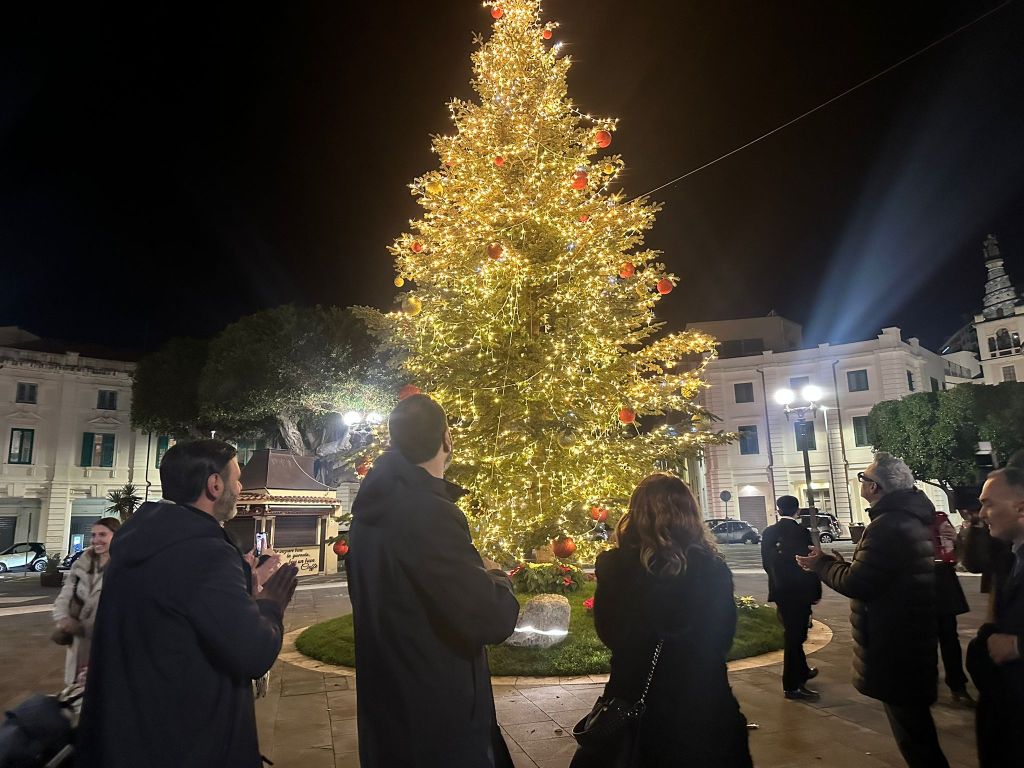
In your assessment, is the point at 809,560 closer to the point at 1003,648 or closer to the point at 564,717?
the point at 1003,648

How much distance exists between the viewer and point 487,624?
2041 mm

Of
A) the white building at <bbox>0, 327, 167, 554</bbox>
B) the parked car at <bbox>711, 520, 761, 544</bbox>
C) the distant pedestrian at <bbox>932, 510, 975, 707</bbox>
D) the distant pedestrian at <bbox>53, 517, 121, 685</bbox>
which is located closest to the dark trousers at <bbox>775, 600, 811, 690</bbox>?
the distant pedestrian at <bbox>932, 510, 975, 707</bbox>

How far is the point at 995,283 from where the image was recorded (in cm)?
5444

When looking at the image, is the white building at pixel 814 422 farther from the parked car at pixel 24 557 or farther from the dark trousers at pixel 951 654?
the parked car at pixel 24 557

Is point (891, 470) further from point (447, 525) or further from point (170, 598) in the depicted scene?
point (170, 598)

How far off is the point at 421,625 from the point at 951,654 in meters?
Answer: 6.15

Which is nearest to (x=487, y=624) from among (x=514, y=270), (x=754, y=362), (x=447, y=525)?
(x=447, y=525)

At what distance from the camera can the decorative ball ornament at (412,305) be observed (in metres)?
10.00

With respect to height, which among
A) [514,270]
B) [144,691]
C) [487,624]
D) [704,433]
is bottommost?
[144,691]

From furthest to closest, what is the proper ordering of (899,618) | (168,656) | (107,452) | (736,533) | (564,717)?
(107,452)
(736,533)
(564,717)
(899,618)
(168,656)

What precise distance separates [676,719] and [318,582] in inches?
767

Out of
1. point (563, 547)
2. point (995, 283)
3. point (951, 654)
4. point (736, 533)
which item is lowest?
point (736, 533)

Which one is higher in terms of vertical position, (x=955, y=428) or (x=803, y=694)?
(x=955, y=428)

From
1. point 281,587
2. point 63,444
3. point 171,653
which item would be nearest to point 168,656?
point 171,653
